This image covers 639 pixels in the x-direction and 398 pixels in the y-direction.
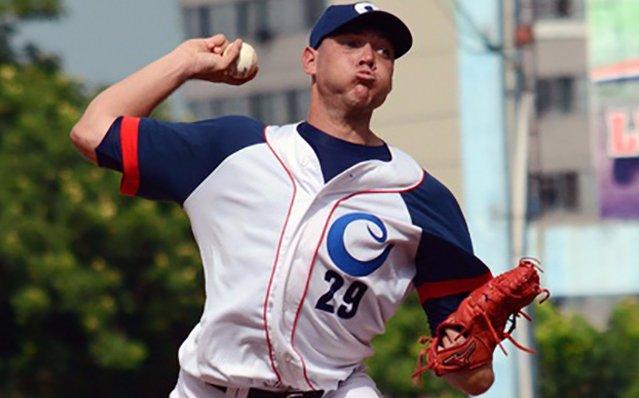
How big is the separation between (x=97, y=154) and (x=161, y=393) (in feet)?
70.0

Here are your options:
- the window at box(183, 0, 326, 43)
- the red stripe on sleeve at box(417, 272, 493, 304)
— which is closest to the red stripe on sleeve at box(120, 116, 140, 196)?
the red stripe on sleeve at box(417, 272, 493, 304)


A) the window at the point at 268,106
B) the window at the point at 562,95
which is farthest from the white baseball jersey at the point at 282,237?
the window at the point at 268,106

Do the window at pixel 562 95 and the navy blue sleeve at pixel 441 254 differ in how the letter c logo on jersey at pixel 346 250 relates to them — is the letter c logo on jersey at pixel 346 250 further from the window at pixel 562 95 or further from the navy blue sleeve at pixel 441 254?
the window at pixel 562 95

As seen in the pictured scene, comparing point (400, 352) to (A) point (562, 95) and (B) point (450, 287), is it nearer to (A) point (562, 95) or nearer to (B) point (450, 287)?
(A) point (562, 95)

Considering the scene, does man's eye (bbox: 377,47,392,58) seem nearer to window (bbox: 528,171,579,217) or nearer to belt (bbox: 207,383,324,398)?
belt (bbox: 207,383,324,398)

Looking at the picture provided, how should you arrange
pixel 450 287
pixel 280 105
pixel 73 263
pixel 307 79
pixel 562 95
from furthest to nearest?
pixel 307 79, pixel 280 105, pixel 562 95, pixel 73 263, pixel 450 287

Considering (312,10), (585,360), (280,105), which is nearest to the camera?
(585,360)

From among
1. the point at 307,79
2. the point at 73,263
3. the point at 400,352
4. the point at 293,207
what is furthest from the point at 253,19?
the point at 293,207

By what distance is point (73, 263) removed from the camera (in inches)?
974

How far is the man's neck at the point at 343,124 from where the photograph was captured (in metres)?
5.61

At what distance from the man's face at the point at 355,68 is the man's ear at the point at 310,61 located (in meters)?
0.02

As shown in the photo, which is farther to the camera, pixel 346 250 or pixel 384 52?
pixel 384 52

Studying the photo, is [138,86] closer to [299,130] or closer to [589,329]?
[299,130]

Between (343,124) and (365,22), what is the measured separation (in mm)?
295
